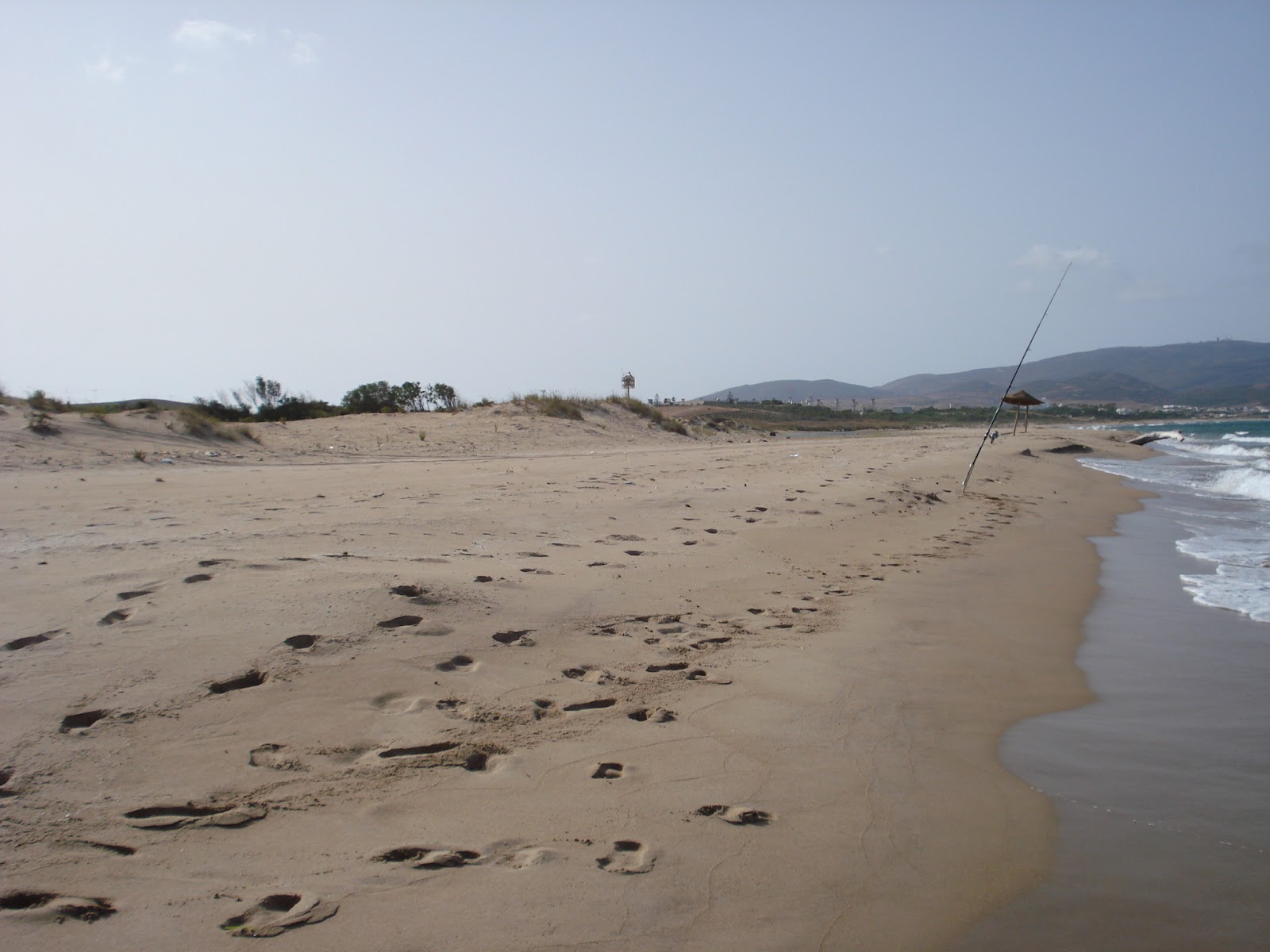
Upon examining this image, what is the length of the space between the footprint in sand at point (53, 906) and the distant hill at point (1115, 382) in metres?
99.8

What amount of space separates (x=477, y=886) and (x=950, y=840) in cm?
154

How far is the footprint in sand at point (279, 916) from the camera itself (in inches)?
71.4

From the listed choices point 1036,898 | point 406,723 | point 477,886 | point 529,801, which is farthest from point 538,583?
point 1036,898

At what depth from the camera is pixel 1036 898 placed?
222 cm

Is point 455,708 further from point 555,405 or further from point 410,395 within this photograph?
point 410,395

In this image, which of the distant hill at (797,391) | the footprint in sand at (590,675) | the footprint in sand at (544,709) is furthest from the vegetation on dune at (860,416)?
the distant hill at (797,391)

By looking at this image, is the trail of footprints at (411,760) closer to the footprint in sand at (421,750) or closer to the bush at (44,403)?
the footprint in sand at (421,750)

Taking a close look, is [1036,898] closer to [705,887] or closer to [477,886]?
[705,887]

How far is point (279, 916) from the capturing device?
1.87 m

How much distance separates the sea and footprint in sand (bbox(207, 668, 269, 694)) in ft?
8.68

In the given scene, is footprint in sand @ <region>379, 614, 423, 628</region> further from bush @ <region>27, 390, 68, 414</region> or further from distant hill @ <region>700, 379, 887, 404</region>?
distant hill @ <region>700, 379, 887, 404</region>

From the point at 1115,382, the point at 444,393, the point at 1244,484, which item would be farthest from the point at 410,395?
the point at 1115,382

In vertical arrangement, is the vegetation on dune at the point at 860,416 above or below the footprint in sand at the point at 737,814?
above

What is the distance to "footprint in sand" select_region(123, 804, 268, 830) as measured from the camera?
2.18 metres
